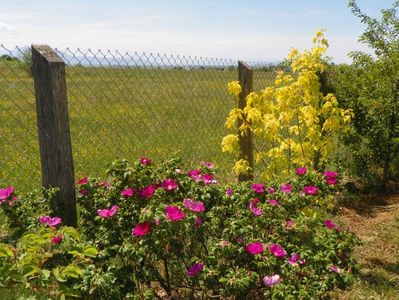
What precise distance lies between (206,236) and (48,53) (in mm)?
1508

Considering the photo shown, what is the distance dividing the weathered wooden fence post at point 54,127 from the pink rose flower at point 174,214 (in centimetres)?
89

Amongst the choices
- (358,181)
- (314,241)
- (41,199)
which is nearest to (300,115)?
(314,241)

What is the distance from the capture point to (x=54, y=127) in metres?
2.66

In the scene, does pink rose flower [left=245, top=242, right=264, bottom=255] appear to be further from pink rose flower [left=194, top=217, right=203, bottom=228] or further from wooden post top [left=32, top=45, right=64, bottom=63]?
wooden post top [left=32, top=45, right=64, bottom=63]

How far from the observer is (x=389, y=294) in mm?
3316

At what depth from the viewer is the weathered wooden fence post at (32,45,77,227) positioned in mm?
2598

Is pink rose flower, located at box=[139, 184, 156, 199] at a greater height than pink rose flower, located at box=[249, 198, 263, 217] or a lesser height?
greater

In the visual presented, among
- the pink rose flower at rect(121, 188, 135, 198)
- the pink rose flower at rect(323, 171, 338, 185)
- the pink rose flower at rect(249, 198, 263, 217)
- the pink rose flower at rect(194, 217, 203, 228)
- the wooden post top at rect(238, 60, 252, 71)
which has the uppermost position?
the wooden post top at rect(238, 60, 252, 71)

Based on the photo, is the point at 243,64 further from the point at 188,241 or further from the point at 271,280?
the point at 271,280

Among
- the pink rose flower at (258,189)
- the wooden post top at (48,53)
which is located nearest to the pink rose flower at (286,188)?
the pink rose flower at (258,189)

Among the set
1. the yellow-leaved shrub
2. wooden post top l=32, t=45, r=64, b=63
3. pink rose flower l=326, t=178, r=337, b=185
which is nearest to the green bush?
pink rose flower l=326, t=178, r=337, b=185

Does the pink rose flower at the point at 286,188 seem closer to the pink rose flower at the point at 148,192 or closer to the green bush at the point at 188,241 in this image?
the green bush at the point at 188,241

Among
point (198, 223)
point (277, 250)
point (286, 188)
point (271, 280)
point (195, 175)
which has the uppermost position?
point (195, 175)

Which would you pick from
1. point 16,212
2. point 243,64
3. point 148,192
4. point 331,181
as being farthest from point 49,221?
point 243,64
